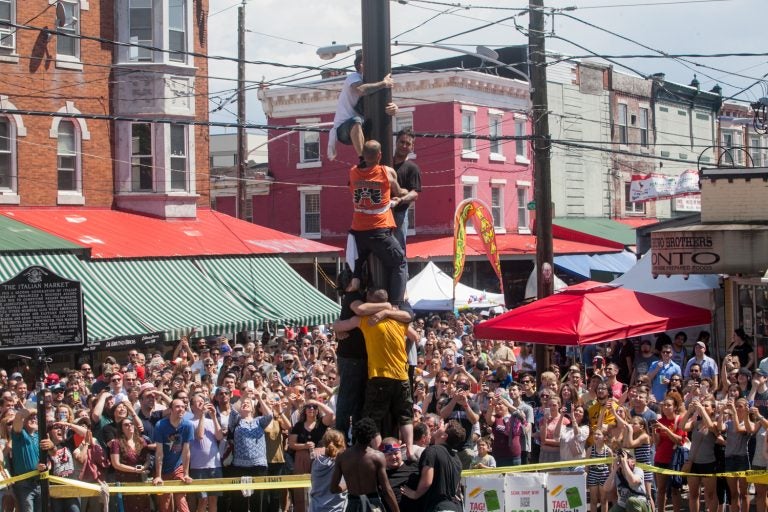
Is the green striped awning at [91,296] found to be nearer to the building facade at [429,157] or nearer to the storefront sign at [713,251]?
the storefront sign at [713,251]

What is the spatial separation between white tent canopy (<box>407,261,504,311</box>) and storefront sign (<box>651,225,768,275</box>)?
10.1m

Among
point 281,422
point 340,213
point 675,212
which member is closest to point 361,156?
point 281,422

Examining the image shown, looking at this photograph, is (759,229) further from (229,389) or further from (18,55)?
(18,55)

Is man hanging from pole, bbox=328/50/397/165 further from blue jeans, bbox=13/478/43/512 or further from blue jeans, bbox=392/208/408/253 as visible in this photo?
blue jeans, bbox=13/478/43/512

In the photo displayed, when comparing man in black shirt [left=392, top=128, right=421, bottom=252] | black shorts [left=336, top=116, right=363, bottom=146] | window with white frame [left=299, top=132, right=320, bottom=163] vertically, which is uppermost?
window with white frame [left=299, top=132, right=320, bottom=163]

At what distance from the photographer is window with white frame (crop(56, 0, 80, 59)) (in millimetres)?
27772

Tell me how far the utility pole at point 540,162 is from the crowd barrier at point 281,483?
8.07 metres

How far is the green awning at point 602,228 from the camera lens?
44316mm

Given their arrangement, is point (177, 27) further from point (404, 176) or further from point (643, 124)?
point (643, 124)

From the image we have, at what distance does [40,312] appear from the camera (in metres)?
12.2

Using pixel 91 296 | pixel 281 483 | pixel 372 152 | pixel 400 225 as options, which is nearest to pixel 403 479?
pixel 400 225

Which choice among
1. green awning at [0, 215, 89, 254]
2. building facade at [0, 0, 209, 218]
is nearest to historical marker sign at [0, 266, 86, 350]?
green awning at [0, 215, 89, 254]

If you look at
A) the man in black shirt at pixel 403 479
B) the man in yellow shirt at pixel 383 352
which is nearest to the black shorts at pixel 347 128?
the man in yellow shirt at pixel 383 352

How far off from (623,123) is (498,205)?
7.89 metres
